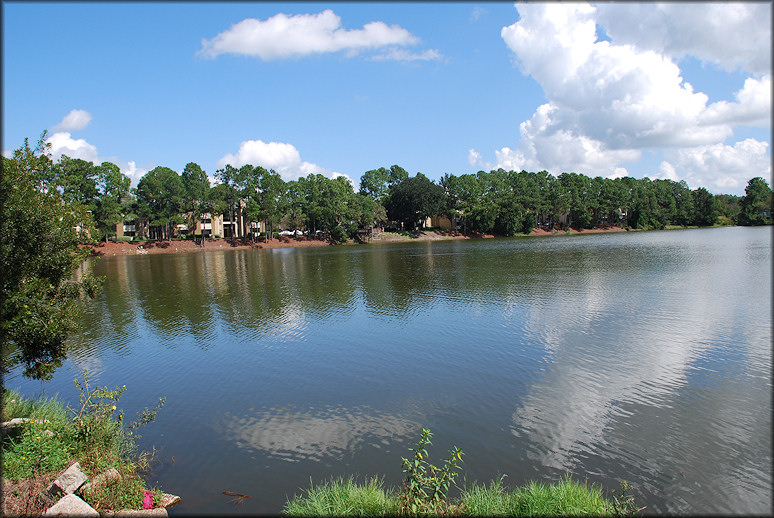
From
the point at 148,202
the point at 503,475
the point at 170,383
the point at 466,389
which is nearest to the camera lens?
the point at 503,475

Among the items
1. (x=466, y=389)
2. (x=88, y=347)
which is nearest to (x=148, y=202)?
(x=88, y=347)

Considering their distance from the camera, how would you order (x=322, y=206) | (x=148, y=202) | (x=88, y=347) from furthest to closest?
(x=322, y=206)
(x=148, y=202)
(x=88, y=347)

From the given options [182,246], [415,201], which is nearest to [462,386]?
[182,246]

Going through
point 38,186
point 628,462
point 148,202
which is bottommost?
point 628,462

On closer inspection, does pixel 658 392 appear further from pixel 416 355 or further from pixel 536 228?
pixel 536 228

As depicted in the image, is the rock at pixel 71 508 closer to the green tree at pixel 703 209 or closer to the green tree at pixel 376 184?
the green tree at pixel 376 184

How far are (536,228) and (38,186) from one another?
473ft

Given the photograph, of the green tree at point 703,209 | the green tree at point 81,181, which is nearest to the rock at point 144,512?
the green tree at point 81,181

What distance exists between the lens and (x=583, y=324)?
21.8 meters

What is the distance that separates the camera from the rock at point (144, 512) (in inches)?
321

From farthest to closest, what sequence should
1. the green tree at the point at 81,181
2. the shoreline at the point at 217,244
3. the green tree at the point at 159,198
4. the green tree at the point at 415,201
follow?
the green tree at the point at 415,201 → the green tree at the point at 159,198 → the shoreline at the point at 217,244 → the green tree at the point at 81,181

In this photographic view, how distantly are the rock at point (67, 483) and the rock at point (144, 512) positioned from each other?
944 mm

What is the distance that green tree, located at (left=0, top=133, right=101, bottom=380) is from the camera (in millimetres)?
9859

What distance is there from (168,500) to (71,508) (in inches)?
71.7
